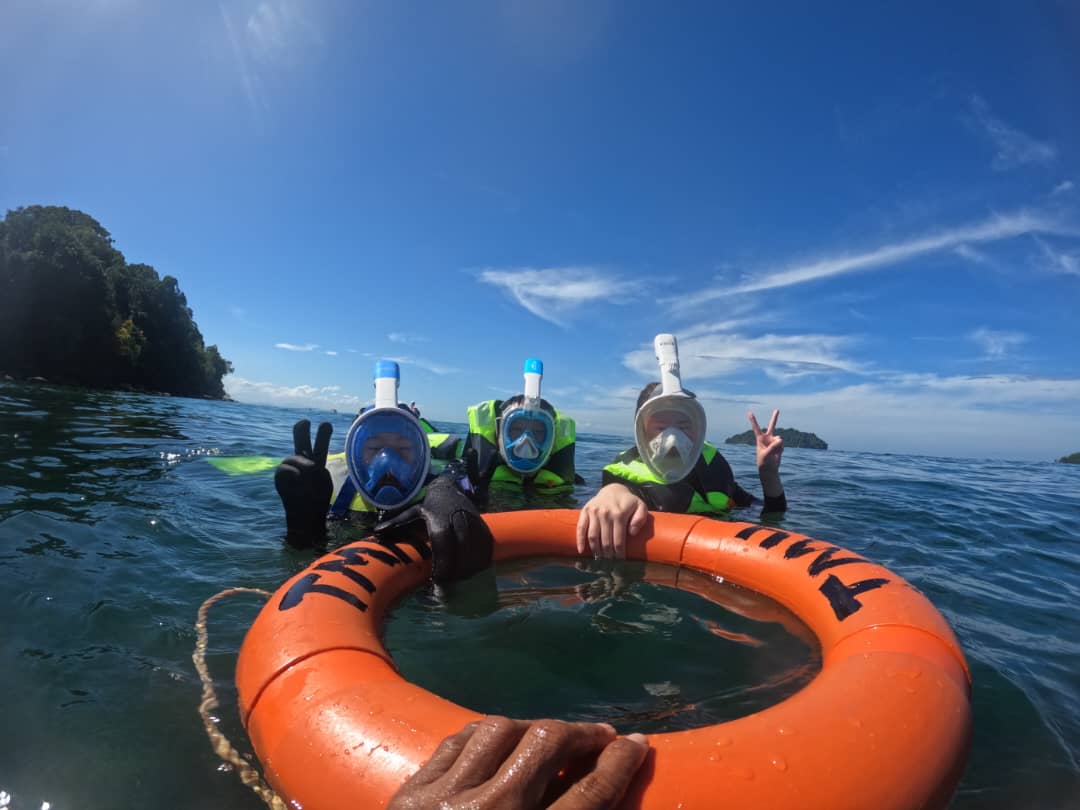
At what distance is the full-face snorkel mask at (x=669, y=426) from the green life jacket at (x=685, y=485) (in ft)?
0.57

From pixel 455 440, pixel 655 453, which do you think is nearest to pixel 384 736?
pixel 655 453

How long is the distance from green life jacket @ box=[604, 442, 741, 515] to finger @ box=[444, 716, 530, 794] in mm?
2874

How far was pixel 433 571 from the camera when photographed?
2818 millimetres

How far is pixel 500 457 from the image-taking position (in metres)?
5.99

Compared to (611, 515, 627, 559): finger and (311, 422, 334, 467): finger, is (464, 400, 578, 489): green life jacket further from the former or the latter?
(611, 515, 627, 559): finger

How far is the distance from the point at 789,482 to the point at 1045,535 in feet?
9.96

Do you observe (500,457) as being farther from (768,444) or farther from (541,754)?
(541,754)

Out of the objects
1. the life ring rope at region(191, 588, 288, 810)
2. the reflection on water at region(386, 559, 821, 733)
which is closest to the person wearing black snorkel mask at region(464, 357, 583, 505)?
the reflection on water at region(386, 559, 821, 733)

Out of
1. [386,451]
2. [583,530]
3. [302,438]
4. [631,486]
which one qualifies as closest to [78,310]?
[302,438]

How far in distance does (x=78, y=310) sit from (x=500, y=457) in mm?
38908

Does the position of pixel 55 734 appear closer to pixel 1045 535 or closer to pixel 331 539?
pixel 331 539

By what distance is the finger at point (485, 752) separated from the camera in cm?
103

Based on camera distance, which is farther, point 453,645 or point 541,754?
point 453,645

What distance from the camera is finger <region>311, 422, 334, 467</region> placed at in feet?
10.8
